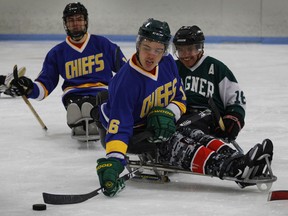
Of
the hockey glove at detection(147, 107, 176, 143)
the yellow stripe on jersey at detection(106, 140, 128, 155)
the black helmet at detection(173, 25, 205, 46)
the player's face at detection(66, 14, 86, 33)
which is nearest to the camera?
the yellow stripe on jersey at detection(106, 140, 128, 155)

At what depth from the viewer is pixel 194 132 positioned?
3285 mm

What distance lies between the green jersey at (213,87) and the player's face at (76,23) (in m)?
1.03

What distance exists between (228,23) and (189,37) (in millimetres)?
8113

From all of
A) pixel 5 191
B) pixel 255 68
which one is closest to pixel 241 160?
pixel 5 191

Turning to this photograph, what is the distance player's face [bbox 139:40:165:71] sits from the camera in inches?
119

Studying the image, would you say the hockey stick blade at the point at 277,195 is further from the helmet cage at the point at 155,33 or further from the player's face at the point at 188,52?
the player's face at the point at 188,52

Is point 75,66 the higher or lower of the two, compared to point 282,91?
higher

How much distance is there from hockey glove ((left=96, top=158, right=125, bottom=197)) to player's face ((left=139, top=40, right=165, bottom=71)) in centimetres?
42

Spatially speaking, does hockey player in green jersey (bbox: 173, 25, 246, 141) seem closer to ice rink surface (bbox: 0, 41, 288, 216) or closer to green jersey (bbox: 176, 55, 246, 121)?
green jersey (bbox: 176, 55, 246, 121)

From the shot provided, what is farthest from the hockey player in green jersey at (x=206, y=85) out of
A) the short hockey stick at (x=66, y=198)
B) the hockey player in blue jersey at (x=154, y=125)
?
the short hockey stick at (x=66, y=198)

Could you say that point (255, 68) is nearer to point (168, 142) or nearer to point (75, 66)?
point (75, 66)

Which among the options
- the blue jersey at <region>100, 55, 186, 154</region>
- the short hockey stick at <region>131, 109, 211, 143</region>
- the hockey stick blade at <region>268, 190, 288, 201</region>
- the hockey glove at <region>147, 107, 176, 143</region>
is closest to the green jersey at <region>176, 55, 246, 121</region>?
the short hockey stick at <region>131, 109, 211, 143</region>

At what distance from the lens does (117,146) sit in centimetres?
291

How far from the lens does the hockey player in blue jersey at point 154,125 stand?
2.93m
